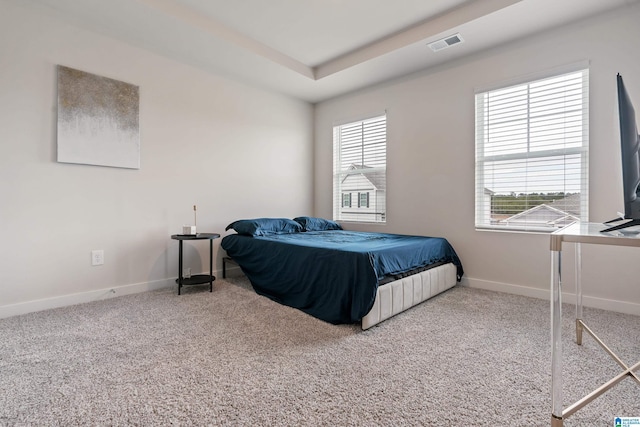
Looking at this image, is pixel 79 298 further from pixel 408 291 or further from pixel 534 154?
pixel 534 154

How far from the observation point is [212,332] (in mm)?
2078

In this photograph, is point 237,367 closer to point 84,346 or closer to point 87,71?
point 84,346

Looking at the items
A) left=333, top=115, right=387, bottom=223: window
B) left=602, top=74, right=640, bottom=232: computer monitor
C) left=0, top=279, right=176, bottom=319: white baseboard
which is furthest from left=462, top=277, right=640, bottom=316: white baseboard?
left=0, top=279, right=176, bottom=319: white baseboard

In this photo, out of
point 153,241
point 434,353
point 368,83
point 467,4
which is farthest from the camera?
point 368,83

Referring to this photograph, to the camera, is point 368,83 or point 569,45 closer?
point 569,45

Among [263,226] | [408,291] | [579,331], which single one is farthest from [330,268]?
[579,331]

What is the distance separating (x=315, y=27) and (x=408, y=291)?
2.63 meters

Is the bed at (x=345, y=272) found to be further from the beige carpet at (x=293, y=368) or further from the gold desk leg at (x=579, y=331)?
the gold desk leg at (x=579, y=331)

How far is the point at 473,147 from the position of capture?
127 inches

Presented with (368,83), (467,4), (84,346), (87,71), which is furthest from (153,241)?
(467,4)

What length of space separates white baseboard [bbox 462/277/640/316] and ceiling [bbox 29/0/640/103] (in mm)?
2405

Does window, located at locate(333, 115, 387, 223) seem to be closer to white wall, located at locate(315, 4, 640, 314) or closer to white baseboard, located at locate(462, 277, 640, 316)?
white wall, located at locate(315, 4, 640, 314)

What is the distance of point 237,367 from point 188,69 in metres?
3.19

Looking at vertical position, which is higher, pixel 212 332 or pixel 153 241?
pixel 153 241
